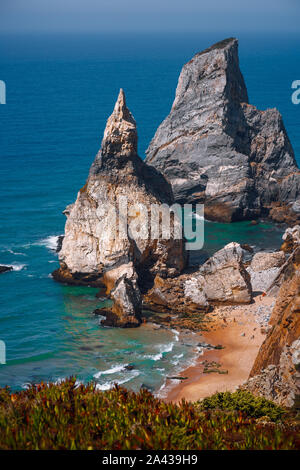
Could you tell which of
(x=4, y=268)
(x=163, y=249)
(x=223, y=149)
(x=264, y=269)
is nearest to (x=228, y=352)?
(x=264, y=269)

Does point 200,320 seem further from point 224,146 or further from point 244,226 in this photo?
point 224,146

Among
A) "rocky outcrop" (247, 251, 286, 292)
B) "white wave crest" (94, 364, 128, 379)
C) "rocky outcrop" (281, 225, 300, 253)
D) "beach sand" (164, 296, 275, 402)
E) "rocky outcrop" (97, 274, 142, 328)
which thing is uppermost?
"rocky outcrop" (281, 225, 300, 253)

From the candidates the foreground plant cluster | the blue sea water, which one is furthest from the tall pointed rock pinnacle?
the foreground plant cluster

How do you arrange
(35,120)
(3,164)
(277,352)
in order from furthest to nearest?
(35,120) < (3,164) < (277,352)

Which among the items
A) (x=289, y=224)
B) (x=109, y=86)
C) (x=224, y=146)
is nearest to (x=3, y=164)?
(x=224, y=146)

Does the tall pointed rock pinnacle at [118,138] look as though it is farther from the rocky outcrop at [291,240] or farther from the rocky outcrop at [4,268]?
the rocky outcrop at [291,240]

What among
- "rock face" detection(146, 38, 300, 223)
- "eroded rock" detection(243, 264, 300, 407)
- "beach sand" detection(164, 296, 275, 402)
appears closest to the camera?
"eroded rock" detection(243, 264, 300, 407)

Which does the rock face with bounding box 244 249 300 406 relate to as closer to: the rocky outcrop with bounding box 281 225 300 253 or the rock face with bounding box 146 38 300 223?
the rocky outcrop with bounding box 281 225 300 253

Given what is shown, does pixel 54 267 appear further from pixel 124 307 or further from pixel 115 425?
pixel 115 425
